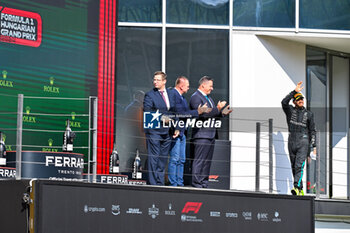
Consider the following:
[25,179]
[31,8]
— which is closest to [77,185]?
[25,179]

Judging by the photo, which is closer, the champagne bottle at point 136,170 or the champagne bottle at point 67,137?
the champagne bottle at point 67,137

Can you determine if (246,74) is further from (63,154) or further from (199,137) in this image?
(63,154)

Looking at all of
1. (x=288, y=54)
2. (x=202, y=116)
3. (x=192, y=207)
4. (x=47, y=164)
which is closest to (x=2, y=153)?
(x=47, y=164)

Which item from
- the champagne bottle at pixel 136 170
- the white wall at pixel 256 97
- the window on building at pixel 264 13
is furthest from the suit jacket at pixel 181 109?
the window on building at pixel 264 13

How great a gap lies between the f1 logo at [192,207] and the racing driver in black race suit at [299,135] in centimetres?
238

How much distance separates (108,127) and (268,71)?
10.8ft

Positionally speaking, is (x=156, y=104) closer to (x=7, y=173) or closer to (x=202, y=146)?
(x=202, y=146)

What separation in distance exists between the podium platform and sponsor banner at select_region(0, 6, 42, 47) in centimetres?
224

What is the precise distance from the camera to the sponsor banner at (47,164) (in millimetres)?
7402

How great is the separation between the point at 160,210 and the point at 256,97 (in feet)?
14.9

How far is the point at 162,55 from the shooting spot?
38.0 ft

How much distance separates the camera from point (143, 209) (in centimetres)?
759

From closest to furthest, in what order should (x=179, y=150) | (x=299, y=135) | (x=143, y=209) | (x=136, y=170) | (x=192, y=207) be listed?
(x=143, y=209) < (x=192, y=207) < (x=179, y=150) < (x=136, y=170) < (x=299, y=135)

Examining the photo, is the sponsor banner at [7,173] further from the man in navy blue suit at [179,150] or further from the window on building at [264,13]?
the window on building at [264,13]
